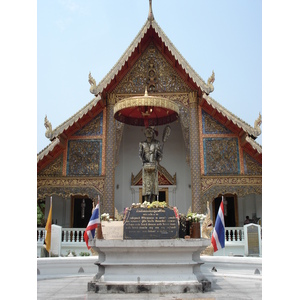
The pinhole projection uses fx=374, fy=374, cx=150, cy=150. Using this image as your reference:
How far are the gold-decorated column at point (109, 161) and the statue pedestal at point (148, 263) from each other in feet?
24.2

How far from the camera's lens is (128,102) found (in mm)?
7680

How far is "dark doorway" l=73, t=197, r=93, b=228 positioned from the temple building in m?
0.40

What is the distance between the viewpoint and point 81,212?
14.7 metres

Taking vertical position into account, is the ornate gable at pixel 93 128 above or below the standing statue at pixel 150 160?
above

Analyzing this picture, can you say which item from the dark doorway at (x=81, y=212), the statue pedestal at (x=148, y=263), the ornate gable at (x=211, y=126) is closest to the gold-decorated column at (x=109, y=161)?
the dark doorway at (x=81, y=212)

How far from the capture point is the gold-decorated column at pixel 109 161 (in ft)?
41.4

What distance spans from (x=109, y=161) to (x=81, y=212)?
9.91ft

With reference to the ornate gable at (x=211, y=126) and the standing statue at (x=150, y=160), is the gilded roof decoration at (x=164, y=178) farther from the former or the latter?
the standing statue at (x=150, y=160)

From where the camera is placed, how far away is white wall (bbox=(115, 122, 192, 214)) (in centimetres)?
1444

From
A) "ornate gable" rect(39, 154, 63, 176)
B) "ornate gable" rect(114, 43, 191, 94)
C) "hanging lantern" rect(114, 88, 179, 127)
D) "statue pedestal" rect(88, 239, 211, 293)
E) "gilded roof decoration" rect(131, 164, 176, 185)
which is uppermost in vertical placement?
"ornate gable" rect(114, 43, 191, 94)

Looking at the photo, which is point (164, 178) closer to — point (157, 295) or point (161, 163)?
point (161, 163)

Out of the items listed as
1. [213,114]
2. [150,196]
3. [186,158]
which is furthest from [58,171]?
[150,196]

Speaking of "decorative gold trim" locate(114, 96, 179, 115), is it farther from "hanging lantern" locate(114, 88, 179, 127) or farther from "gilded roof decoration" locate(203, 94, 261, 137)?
"gilded roof decoration" locate(203, 94, 261, 137)

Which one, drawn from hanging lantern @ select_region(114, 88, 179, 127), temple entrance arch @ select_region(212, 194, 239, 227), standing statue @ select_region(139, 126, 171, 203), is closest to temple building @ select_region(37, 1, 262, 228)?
temple entrance arch @ select_region(212, 194, 239, 227)
